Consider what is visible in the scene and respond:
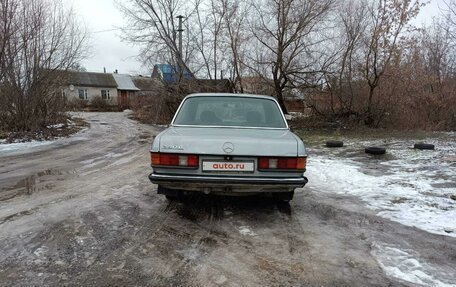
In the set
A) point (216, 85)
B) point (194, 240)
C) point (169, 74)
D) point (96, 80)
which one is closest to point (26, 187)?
point (194, 240)

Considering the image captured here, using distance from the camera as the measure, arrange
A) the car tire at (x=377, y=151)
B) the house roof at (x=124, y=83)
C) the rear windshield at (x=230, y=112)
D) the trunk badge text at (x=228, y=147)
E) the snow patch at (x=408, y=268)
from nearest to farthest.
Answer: the snow patch at (x=408, y=268)
the trunk badge text at (x=228, y=147)
the rear windshield at (x=230, y=112)
the car tire at (x=377, y=151)
the house roof at (x=124, y=83)

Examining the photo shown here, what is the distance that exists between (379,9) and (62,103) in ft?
57.7

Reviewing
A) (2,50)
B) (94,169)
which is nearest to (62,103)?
(2,50)

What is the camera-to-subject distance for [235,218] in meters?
4.69

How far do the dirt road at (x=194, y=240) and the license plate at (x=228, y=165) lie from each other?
2.34 feet

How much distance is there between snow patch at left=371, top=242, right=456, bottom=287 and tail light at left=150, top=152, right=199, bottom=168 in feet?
7.24

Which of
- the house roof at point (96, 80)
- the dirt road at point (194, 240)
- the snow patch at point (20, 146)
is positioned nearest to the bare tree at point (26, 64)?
the snow patch at point (20, 146)

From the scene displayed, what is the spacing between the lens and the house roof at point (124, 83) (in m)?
61.8

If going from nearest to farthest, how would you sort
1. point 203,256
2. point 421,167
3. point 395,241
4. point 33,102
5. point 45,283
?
point 45,283
point 203,256
point 395,241
point 421,167
point 33,102

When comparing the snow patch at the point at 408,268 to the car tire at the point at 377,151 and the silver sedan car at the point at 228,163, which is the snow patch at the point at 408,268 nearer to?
the silver sedan car at the point at 228,163

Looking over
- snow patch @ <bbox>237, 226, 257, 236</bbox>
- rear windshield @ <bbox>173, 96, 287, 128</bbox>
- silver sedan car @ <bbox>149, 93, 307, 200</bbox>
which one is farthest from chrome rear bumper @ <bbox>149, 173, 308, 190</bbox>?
rear windshield @ <bbox>173, 96, 287, 128</bbox>

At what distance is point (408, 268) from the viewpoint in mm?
3381

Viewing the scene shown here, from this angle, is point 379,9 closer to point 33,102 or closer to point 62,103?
point 33,102

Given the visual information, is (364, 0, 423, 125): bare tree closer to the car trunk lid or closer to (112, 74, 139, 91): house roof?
the car trunk lid
